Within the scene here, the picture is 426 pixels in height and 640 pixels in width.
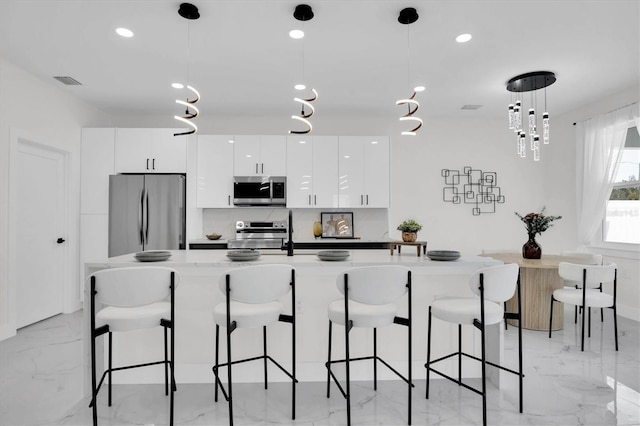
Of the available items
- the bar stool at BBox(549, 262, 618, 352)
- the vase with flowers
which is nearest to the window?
the vase with flowers

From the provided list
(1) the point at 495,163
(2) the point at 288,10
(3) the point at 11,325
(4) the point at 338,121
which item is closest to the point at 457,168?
(1) the point at 495,163

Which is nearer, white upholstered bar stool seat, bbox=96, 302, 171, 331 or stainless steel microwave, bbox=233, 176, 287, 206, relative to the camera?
white upholstered bar stool seat, bbox=96, 302, 171, 331

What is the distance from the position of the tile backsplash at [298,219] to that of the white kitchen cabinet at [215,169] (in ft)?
1.21

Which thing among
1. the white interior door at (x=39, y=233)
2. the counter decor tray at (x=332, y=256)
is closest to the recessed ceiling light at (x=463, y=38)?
the counter decor tray at (x=332, y=256)

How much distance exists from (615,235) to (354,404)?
4.47 metres

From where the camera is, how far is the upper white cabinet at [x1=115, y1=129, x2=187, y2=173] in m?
4.92

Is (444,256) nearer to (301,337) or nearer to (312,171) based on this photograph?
(301,337)

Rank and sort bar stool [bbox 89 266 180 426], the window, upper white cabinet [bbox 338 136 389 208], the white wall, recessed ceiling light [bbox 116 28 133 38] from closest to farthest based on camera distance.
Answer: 1. bar stool [bbox 89 266 180 426]
2. recessed ceiling light [bbox 116 28 133 38]
3. the white wall
4. the window
5. upper white cabinet [bbox 338 136 389 208]

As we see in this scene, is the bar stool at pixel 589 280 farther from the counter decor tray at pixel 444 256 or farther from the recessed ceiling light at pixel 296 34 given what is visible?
the recessed ceiling light at pixel 296 34

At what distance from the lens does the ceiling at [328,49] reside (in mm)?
2740

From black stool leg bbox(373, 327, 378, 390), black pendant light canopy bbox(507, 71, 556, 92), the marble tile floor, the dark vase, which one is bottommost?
the marble tile floor

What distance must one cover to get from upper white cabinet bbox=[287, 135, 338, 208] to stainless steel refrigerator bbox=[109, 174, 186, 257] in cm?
155

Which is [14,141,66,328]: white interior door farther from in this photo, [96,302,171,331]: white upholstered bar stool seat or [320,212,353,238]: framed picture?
[320,212,353,238]: framed picture

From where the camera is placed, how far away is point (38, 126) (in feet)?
13.6
